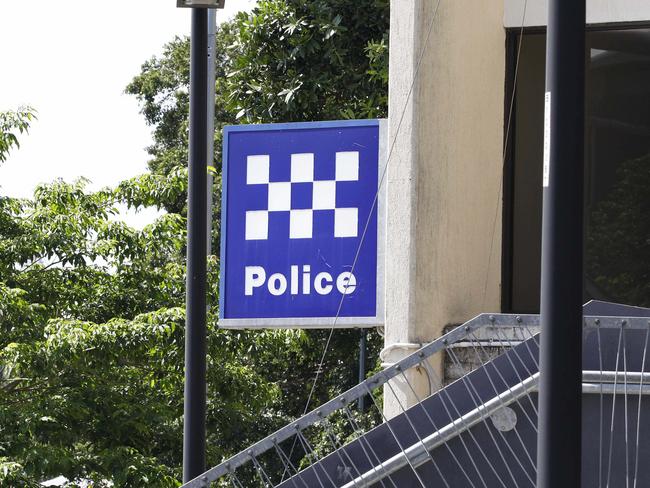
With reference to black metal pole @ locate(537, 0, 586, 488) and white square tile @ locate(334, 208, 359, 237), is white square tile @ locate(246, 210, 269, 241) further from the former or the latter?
black metal pole @ locate(537, 0, 586, 488)

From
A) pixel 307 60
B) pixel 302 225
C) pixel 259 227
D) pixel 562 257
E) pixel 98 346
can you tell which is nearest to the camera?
pixel 562 257

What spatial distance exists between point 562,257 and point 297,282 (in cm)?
497

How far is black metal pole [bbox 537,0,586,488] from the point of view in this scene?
5.11 m

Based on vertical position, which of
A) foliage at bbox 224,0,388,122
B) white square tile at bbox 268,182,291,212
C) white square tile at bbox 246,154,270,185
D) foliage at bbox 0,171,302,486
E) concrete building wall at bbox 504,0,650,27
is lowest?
foliage at bbox 0,171,302,486

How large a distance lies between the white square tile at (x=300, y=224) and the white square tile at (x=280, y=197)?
0.09 metres

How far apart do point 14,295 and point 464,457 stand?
779cm

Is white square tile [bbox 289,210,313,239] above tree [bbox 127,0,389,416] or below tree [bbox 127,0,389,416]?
below

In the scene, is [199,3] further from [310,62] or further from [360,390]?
[310,62]

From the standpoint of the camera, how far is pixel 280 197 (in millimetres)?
10250

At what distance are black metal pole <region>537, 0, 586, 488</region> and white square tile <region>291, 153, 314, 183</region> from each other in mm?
4892

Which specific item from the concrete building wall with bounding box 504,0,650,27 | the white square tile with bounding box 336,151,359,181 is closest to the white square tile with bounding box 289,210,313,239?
the white square tile with bounding box 336,151,359,181

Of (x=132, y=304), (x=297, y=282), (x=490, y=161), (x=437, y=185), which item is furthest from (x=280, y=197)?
(x=132, y=304)

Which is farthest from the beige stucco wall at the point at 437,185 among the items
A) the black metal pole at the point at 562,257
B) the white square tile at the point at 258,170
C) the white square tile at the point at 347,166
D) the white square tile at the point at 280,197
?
the black metal pole at the point at 562,257

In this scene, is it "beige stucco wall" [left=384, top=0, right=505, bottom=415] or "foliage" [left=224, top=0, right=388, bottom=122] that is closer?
"beige stucco wall" [left=384, top=0, right=505, bottom=415]
